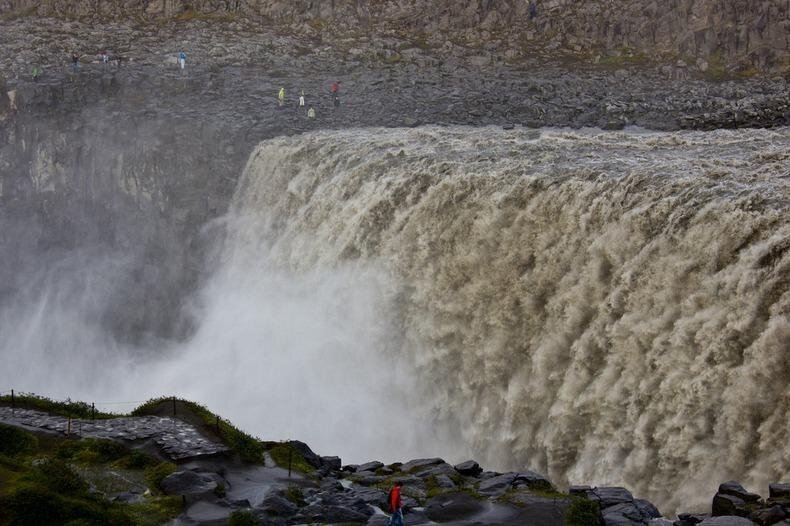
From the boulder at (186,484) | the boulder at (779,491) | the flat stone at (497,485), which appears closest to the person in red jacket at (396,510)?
the flat stone at (497,485)

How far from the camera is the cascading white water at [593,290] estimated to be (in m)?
19.2

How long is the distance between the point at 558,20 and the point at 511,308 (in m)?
47.1

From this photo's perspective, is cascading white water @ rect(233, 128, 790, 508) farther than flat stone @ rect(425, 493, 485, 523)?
Yes

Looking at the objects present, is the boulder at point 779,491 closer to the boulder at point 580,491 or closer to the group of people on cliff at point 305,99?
the boulder at point 580,491

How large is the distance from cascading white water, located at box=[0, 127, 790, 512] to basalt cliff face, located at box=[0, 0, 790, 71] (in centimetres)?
1912

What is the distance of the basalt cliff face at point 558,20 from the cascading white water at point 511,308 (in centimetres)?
1912

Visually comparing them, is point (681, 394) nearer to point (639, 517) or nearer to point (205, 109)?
point (639, 517)

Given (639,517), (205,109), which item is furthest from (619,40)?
(639,517)

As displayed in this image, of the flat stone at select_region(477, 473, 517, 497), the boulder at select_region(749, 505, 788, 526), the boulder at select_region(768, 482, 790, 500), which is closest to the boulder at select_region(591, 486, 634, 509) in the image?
the flat stone at select_region(477, 473, 517, 497)

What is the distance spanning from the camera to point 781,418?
58.0 ft

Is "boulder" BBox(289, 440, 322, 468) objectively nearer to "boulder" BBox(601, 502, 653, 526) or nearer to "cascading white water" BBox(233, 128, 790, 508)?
"cascading white water" BBox(233, 128, 790, 508)

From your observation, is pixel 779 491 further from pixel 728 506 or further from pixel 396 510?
pixel 396 510

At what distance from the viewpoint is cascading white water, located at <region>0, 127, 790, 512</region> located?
19.7 meters

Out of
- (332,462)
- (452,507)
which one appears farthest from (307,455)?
(452,507)
